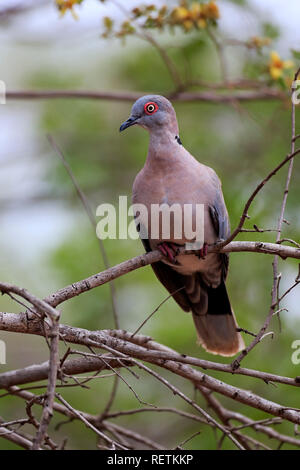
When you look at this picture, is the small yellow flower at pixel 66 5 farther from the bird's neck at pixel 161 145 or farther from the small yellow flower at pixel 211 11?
the small yellow flower at pixel 211 11

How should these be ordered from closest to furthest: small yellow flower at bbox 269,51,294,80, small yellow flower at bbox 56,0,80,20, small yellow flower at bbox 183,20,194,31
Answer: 1. small yellow flower at bbox 56,0,80,20
2. small yellow flower at bbox 183,20,194,31
3. small yellow flower at bbox 269,51,294,80

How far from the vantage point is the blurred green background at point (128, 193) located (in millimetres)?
5465

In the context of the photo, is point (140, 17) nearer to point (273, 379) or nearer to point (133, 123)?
point (133, 123)

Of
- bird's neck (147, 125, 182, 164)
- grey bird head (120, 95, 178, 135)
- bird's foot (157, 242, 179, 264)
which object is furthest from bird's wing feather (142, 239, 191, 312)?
grey bird head (120, 95, 178, 135)

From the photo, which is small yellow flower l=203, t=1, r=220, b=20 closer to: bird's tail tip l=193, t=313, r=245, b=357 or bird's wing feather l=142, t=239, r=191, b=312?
Result: bird's wing feather l=142, t=239, r=191, b=312

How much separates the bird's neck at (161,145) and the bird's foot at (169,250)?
1.74ft

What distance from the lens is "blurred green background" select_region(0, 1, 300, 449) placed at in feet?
17.9

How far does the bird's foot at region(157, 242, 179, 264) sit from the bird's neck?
0.53 meters

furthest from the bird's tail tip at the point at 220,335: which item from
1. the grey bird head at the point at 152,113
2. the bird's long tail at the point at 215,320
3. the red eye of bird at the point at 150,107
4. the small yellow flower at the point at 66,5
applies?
the small yellow flower at the point at 66,5

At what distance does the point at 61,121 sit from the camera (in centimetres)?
770

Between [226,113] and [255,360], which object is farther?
[226,113]

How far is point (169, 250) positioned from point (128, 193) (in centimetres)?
345
